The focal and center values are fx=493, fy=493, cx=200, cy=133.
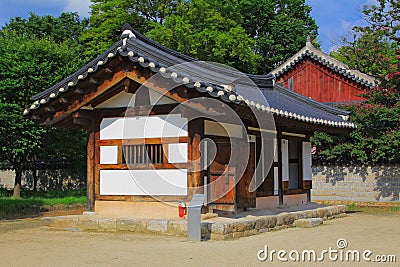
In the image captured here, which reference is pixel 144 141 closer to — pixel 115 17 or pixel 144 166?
pixel 144 166

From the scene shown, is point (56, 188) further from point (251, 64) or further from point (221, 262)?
point (221, 262)

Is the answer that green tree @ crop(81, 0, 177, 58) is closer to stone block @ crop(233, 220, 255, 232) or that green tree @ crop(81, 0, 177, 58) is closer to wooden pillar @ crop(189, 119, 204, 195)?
wooden pillar @ crop(189, 119, 204, 195)

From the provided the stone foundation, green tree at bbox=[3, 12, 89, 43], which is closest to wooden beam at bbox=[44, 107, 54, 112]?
the stone foundation

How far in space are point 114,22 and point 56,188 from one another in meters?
12.3

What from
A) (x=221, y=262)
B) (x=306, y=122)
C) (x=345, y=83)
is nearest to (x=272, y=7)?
(x=345, y=83)

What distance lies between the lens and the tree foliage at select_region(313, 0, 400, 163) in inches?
758

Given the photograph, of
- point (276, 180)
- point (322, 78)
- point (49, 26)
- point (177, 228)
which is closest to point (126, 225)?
point (177, 228)

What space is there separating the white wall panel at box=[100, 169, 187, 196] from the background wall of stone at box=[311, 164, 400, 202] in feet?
47.4

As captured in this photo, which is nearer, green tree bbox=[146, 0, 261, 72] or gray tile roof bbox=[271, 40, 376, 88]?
gray tile roof bbox=[271, 40, 376, 88]

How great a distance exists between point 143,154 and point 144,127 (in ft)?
2.19

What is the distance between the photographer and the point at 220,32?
32219 millimetres

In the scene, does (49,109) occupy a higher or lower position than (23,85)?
lower

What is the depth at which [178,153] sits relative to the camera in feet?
38.3

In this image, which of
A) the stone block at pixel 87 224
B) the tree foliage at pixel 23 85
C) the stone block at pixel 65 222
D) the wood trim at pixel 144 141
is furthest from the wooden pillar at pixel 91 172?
the tree foliage at pixel 23 85
